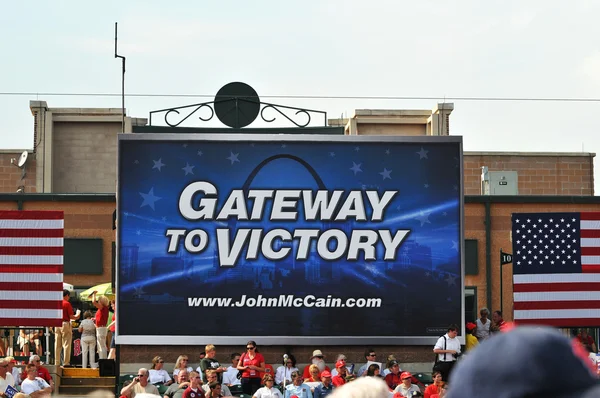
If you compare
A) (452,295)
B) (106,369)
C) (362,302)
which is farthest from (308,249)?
(106,369)

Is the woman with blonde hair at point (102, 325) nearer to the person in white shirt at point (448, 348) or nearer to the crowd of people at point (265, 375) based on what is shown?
the crowd of people at point (265, 375)

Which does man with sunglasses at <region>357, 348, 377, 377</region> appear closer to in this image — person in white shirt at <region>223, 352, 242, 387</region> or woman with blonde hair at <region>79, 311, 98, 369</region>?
person in white shirt at <region>223, 352, 242, 387</region>

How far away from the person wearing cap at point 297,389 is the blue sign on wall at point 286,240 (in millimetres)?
2040

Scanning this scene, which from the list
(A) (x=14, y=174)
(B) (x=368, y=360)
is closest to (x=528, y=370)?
(B) (x=368, y=360)

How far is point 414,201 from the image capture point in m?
20.0

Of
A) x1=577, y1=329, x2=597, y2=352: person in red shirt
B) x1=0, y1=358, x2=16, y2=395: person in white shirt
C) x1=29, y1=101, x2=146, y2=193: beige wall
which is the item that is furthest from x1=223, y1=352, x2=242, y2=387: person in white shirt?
x1=29, y1=101, x2=146, y2=193: beige wall

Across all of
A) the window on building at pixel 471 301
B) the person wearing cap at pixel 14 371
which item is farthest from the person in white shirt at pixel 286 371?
the window on building at pixel 471 301

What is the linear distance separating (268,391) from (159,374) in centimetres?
220

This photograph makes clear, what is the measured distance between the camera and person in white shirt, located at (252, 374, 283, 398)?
17500mm

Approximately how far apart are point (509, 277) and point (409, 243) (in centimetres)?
1478

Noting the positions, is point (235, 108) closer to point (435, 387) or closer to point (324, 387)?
point (324, 387)

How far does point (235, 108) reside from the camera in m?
21.5

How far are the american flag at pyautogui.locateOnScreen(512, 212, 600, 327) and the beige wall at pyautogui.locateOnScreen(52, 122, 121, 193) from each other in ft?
108

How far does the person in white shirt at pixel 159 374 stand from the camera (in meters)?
18.6
